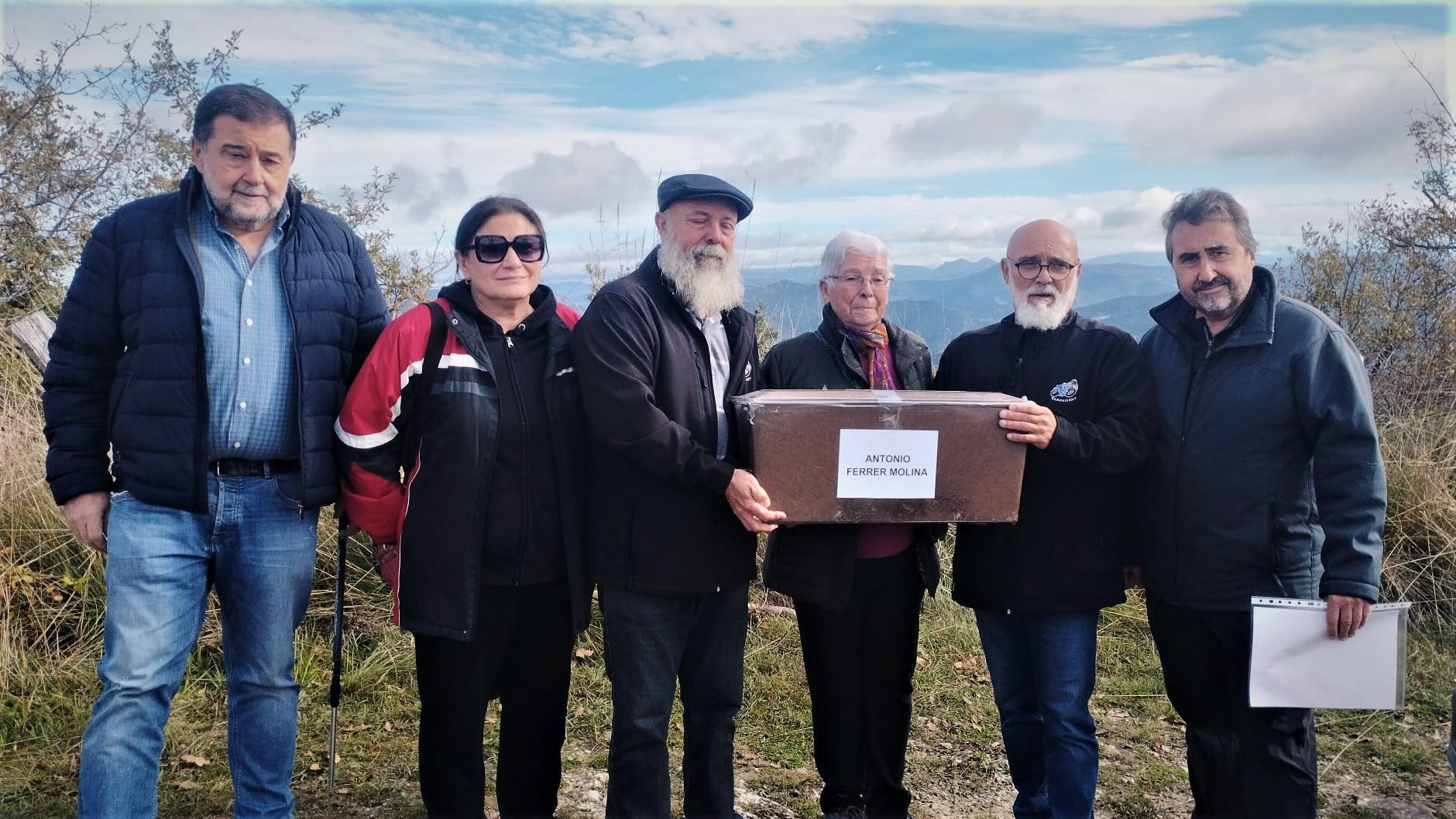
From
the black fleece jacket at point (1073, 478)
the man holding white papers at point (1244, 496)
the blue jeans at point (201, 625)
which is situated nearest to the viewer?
the blue jeans at point (201, 625)

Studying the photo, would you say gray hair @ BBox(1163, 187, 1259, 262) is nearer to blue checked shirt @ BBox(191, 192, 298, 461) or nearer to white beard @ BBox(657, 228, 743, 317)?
white beard @ BBox(657, 228, 743, 317)

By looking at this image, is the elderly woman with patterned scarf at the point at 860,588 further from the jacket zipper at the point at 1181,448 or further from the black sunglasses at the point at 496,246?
the black sunglasses at the point at 496,246

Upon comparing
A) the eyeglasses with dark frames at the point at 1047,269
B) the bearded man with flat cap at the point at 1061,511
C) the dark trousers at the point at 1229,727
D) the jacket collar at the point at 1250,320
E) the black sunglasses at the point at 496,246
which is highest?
the eyeglasses with dark frames at the point at 1047,269

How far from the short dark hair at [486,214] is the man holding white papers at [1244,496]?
2.31m

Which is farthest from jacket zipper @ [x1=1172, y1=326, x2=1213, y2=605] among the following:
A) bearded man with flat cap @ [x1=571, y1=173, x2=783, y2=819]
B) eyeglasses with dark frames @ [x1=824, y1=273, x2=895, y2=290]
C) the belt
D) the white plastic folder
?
the belt

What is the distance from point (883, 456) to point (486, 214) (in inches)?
62.7

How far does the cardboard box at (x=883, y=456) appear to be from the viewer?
9.91 ft

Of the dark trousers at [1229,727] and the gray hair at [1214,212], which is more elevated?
the gray hair at [1214,212]

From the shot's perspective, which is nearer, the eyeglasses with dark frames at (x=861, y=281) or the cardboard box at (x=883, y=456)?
the cardboard box at (x=883, y=456)

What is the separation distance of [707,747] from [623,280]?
1737 mm

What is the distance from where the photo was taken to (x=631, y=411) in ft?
9.97

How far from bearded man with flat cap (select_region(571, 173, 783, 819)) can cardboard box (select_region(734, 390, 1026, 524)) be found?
0.14 meters

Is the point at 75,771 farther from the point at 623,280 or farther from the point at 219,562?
the point at 623,280

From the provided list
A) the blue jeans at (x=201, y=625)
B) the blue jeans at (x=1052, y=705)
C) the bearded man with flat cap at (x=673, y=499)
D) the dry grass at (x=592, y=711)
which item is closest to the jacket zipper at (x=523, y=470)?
the bearded man with flat cap at (x=673, y=499)
